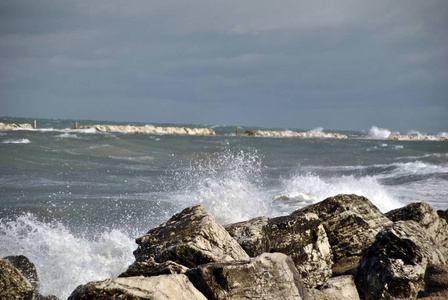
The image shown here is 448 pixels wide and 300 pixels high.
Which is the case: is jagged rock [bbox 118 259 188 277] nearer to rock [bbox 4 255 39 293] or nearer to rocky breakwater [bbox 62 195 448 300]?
rocky breakwater [bbox 62 195 448 300]

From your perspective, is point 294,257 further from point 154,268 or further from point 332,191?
point 332,191

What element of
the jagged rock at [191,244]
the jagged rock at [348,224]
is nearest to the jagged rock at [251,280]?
the jagged rock at [191,244]

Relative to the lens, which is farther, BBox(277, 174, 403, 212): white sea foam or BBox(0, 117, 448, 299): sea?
BBox(277, 174, 403, 212): white sea foam

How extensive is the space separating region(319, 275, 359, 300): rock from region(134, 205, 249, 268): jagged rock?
797mm

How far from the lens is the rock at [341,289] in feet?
15.6

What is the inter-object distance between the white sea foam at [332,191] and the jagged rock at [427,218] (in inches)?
197

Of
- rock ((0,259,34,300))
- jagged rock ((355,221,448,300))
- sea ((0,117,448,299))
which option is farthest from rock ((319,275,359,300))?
sea ((0,117,448,299))

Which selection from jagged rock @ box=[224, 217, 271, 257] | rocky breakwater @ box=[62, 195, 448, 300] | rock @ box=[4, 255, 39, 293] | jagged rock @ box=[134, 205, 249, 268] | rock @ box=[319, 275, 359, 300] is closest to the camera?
rocky breakwater @ box=[62, 195, 448, 300]

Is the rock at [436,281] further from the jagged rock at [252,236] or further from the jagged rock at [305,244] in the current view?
the jagged rock at [252,236]

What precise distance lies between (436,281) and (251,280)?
7.67 feet

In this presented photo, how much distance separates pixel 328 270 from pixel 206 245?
1800 mm

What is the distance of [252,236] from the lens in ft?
18.3

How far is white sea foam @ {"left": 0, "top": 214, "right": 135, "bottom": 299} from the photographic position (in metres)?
6.76

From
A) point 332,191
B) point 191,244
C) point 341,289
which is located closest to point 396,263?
point 341,289
